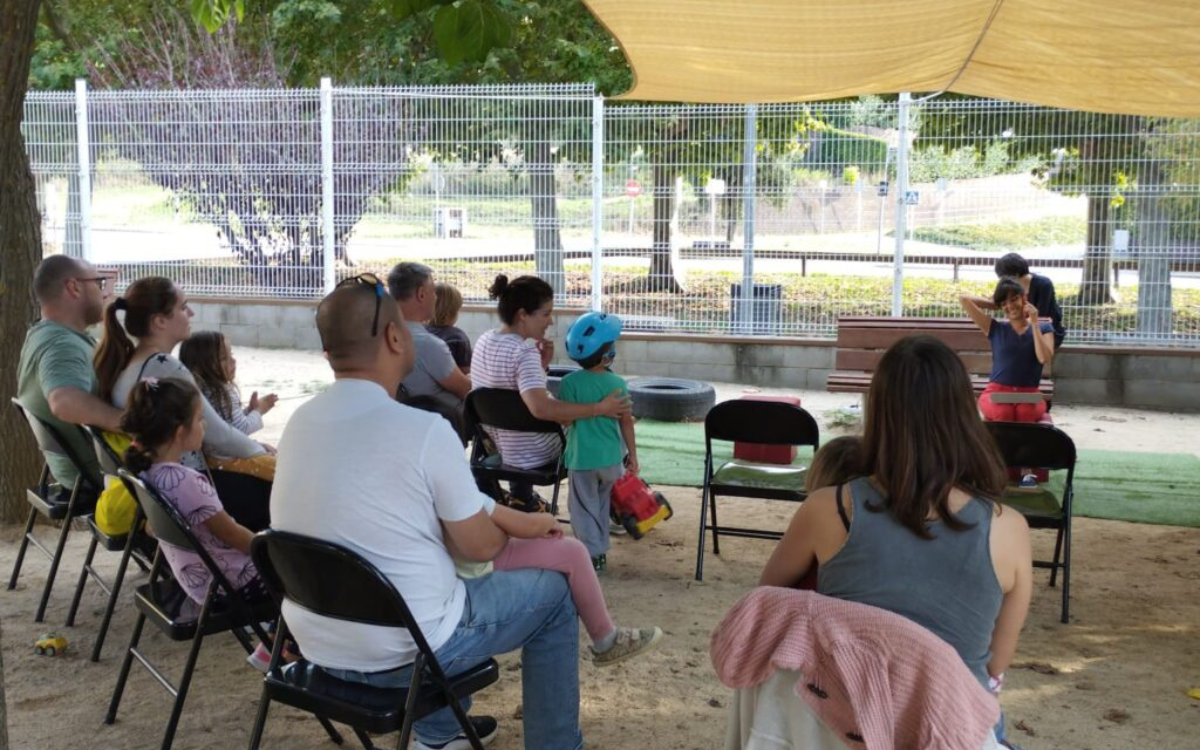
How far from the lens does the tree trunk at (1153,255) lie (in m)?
9.85

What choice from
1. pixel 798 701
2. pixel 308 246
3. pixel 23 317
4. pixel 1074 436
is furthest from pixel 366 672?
pixel 308 246

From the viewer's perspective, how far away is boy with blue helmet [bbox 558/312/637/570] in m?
5.20

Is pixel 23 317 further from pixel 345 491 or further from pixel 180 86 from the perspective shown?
pixel 180 86

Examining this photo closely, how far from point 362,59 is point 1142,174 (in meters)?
10.8

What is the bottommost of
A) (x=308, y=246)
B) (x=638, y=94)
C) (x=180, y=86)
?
(x=308, y=246)

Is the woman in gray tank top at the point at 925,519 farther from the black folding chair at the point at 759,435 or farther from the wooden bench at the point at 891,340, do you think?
the wooden bench at the point at 891,340

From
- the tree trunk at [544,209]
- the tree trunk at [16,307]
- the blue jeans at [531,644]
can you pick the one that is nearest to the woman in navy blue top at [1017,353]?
the blue jeans at [531,644]

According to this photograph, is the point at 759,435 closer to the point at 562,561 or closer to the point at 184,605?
the point at 562,561

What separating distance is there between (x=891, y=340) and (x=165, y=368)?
6070 mm

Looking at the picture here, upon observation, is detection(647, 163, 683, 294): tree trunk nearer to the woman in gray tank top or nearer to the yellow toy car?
the yellow toy car

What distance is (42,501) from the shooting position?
5.13 m

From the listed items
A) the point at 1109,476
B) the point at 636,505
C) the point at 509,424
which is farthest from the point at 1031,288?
the point at 509,424

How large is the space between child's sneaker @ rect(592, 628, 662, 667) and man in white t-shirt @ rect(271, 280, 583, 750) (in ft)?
1.51

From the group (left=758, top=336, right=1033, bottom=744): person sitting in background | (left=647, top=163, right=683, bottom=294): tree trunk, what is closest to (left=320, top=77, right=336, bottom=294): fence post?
(left=647, top=163, right=683, bottom=294): tree trunk
